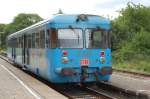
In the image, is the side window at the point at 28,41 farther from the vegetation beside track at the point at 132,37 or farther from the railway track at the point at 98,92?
the vegetation beside track at the point at 132,37

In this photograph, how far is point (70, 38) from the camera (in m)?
18.6

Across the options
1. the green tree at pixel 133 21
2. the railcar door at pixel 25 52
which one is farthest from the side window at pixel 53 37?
the green tree at pixel 133 21

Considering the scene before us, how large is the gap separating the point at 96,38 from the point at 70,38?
1.05 meters

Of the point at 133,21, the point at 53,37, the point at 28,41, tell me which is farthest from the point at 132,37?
the point at 53,37

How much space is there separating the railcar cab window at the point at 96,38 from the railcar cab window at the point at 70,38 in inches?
12.3

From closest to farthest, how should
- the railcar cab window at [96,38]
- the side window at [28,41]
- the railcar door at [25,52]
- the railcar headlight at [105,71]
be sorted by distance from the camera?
the railcar headlight at [105,71] < the railcar cab window at [96,38] < the side window at [28,41] < the railcar door at [25,52]

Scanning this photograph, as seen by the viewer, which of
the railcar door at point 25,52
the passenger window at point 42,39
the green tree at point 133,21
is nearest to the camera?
the passenger window at point 42,39

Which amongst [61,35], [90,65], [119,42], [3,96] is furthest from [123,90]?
[119,42]

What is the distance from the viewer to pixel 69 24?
18688 mm

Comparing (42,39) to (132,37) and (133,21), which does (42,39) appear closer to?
(132,37)

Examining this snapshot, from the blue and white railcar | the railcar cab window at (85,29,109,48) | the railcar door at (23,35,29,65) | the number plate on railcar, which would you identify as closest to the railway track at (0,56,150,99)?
the blue and white railcar

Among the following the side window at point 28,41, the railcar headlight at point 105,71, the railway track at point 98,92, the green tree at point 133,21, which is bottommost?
the railway track at point 98,92

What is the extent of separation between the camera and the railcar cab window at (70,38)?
1858cm

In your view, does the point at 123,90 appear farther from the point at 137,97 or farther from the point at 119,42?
the point at 119,42
